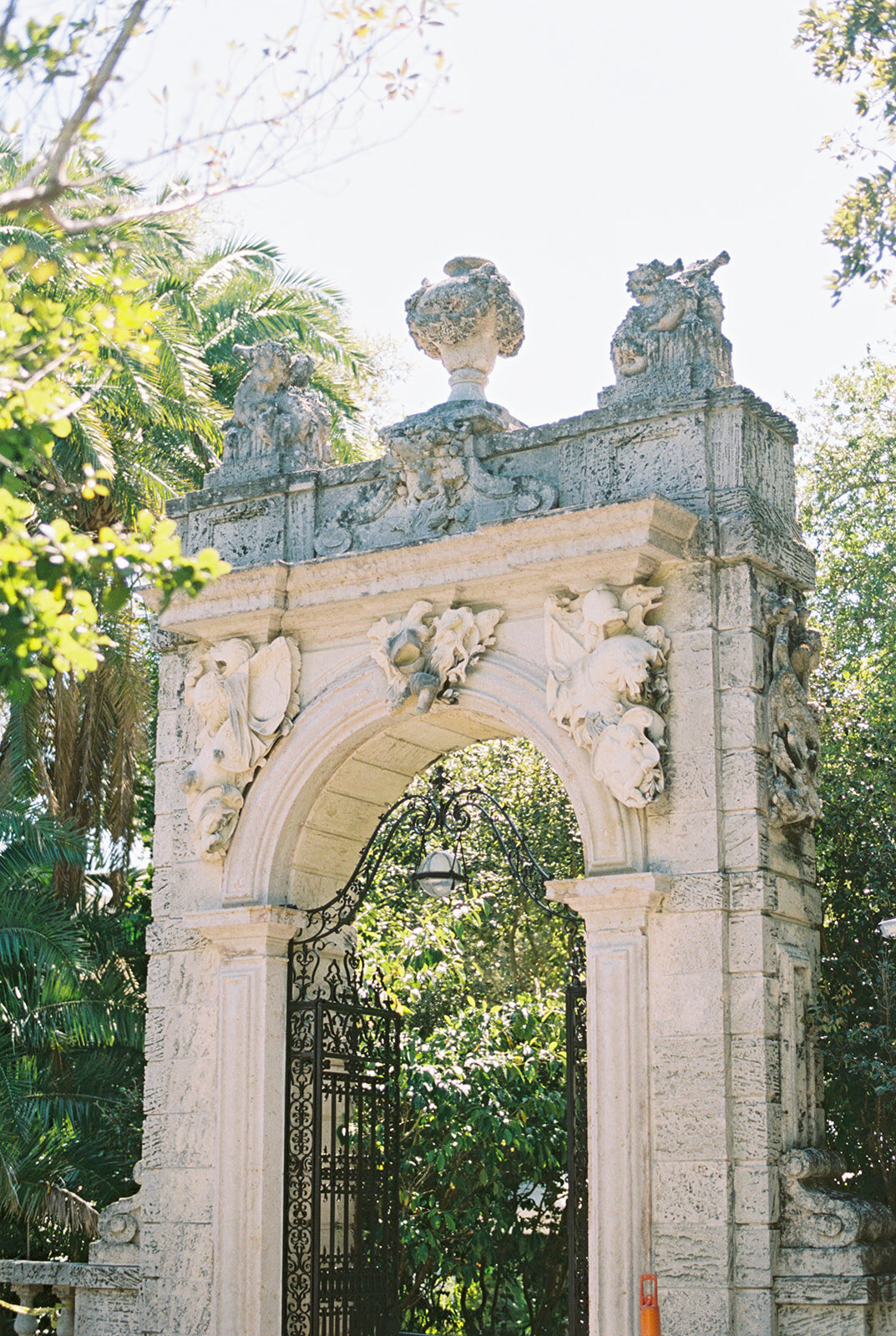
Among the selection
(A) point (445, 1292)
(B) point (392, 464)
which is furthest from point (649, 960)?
(A) point (445, 1292)

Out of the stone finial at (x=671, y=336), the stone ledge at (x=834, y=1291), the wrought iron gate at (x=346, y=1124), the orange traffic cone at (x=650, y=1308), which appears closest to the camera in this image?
the stone ledge at (x=834, y=1291)

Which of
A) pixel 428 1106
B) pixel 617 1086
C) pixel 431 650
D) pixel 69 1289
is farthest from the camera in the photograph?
pixel 428 1106

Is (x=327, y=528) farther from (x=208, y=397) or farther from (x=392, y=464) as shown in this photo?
(x=208, y=397)

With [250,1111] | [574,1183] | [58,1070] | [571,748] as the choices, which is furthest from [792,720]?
[58,1070]

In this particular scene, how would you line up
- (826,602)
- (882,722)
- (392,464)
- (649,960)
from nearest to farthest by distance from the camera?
(649,960), (392,464), (882,722), (826,602)

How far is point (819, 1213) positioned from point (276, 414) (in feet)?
17.1

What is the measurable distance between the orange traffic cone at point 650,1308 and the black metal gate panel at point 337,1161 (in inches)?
75.8

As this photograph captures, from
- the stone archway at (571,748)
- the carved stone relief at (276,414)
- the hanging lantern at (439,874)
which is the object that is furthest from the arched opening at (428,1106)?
the carved stone relief at (276,414)

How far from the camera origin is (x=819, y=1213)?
290 inches

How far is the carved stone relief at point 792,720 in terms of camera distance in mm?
7945

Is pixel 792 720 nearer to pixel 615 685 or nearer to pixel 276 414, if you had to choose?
pixel 615 685

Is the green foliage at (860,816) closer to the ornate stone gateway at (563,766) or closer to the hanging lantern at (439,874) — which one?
the ornate stone gateway at (563,766)

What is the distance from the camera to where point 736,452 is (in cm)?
820

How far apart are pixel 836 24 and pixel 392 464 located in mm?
3369
